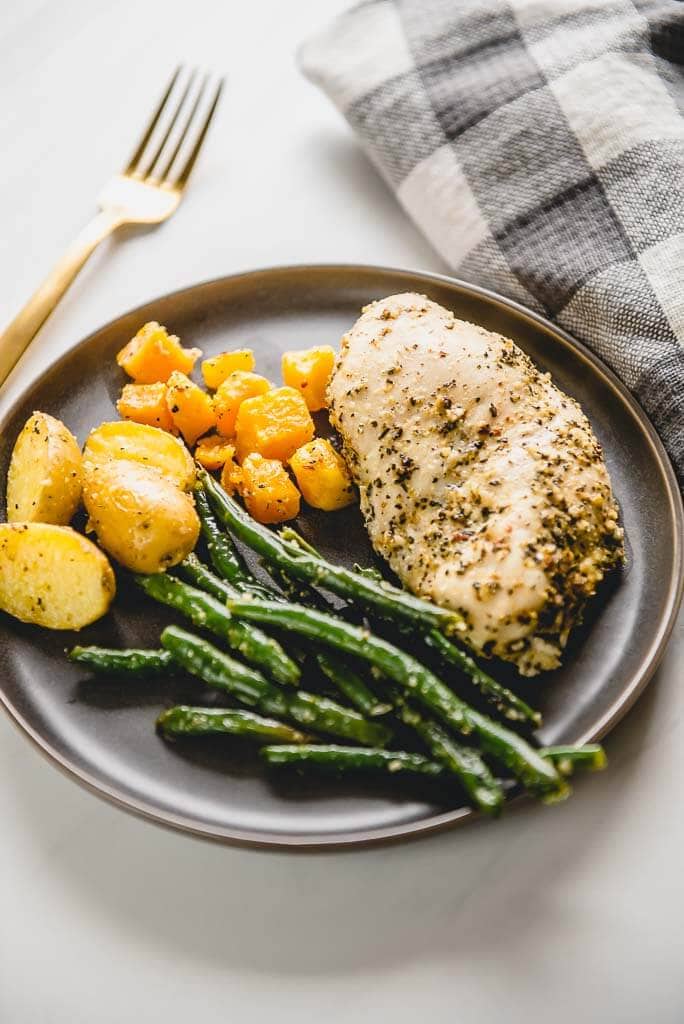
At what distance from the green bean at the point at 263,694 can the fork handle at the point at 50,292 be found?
1.72m

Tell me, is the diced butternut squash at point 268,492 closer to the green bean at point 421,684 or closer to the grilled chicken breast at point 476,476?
the grilled chicken breast at point 476,476

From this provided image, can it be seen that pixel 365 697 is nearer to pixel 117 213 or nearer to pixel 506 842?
pixel 506 842

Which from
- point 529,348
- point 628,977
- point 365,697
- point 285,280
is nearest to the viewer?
point 628,977

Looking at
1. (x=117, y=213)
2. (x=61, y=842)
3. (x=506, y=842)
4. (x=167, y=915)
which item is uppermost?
(x=117, y=213)

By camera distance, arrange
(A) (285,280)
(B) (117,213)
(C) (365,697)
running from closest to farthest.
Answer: (C) (365,697) → (A) (285,280) → (B) (117,213)

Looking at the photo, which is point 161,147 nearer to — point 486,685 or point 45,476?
point 45,476

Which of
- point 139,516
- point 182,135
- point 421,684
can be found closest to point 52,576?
point 139,516

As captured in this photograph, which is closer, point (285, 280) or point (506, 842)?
point (506, 842)

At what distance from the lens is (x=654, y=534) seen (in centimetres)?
320

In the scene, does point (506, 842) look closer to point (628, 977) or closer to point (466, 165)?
point (628, 977)

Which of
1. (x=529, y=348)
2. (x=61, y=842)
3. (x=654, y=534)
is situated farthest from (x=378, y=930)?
(x=529, y=348)

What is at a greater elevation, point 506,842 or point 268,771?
point 268,771

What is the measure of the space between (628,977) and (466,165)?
128 inches

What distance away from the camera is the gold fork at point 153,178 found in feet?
14.2
